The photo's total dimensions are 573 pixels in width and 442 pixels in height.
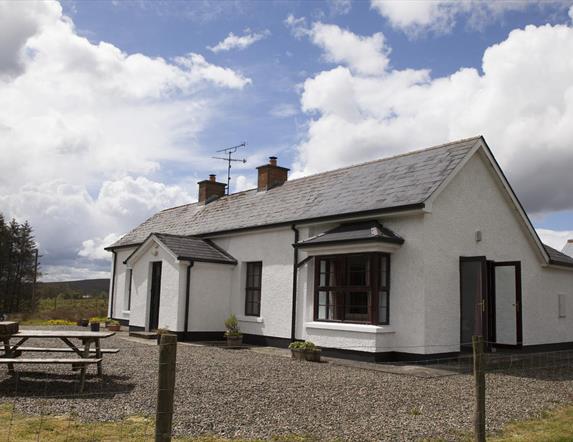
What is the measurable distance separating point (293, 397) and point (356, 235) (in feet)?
19.4

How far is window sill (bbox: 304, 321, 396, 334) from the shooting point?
13211 millimetres

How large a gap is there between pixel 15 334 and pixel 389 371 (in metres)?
7.34

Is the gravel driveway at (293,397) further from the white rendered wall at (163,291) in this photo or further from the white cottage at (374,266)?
the white rendered wall at (163,291)

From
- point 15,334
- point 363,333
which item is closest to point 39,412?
point 15,334

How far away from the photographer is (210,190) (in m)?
25.3

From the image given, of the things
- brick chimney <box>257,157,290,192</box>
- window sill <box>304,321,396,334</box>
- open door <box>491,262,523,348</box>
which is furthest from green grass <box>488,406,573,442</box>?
brick chimney <box>257,157,290,192</box>

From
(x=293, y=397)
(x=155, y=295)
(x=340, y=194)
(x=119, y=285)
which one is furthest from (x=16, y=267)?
(x=293, y=397)

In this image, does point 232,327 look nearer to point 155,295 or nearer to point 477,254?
point 155,295

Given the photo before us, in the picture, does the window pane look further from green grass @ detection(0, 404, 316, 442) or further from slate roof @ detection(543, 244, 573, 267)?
green grass @ detection(0, 404, 316, 442)

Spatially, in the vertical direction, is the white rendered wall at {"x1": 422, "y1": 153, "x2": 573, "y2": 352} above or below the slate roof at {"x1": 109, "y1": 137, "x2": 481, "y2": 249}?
below

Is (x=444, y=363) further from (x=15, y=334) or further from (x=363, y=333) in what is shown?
(x=15, y=334)

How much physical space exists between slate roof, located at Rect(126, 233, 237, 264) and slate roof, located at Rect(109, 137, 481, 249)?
30.9 inches

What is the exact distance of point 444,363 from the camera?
519 inches

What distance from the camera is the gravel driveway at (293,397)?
22.0 feet
